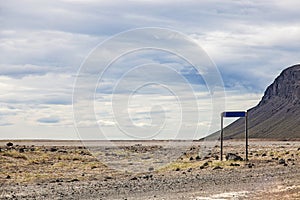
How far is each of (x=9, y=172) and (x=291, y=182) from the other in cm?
1805

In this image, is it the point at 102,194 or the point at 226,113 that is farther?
the point at 226,113

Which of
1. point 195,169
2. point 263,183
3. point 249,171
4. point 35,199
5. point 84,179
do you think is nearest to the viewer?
point 35,199

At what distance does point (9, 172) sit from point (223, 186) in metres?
16.4

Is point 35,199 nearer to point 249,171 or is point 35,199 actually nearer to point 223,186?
point 223,186

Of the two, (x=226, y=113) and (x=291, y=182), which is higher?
(x=226, y=113)

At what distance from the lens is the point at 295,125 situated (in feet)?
655

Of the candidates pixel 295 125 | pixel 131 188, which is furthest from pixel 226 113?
pixel 295 125

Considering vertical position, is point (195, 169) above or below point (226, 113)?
below

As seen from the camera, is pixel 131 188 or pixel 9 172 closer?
pixel 131 188

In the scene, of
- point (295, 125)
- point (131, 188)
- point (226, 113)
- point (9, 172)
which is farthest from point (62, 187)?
point (295, 125)

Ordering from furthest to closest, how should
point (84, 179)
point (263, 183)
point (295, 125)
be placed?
point (295, 125)
point (84, 179)
point (263, 183)

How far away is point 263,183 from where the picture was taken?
26.5 meters

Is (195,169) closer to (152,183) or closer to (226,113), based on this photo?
(226,113)

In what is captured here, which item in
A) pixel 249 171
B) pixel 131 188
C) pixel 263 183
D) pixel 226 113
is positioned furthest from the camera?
pixel 226 113
